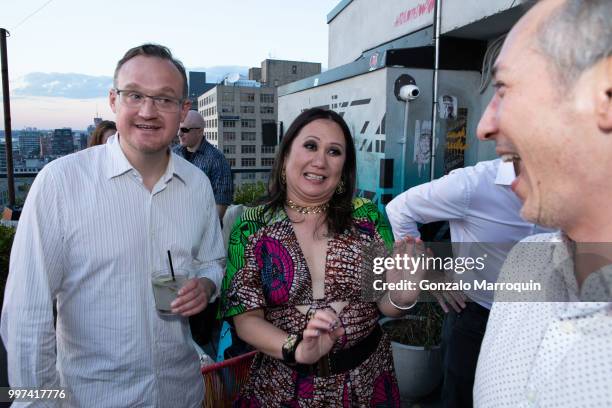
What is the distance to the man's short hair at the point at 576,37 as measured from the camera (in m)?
0.69

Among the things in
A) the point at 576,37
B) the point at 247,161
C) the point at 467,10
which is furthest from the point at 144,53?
the point at 247,161

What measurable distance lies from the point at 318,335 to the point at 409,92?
3785 mm

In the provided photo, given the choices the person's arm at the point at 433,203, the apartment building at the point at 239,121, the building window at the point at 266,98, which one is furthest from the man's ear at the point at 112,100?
the building window at the point at 266,98

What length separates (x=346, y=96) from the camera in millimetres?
5750

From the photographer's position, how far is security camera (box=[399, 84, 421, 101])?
4.56 meters

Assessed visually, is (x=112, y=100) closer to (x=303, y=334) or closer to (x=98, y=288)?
(x=98, y=288)

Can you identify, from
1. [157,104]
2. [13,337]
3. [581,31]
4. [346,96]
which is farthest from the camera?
[346,96]

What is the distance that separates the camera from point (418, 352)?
3031 millimetres

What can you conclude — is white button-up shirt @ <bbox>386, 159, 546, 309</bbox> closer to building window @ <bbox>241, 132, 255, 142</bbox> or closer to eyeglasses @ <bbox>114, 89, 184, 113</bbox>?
eyeglasses @ <bbox>114, 89, 184, 113</bbox>

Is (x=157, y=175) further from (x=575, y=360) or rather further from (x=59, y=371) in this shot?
(x=575, y=360)

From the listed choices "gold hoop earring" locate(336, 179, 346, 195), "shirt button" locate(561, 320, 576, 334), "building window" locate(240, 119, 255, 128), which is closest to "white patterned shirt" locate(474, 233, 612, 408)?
"shirt button" locate(561, 320, 576, 334)

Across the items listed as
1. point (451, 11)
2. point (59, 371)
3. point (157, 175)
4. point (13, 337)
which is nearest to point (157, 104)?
point (157, 175)

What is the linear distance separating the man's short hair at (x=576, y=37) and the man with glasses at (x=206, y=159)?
4.21 metres

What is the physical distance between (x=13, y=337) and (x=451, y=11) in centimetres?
515
